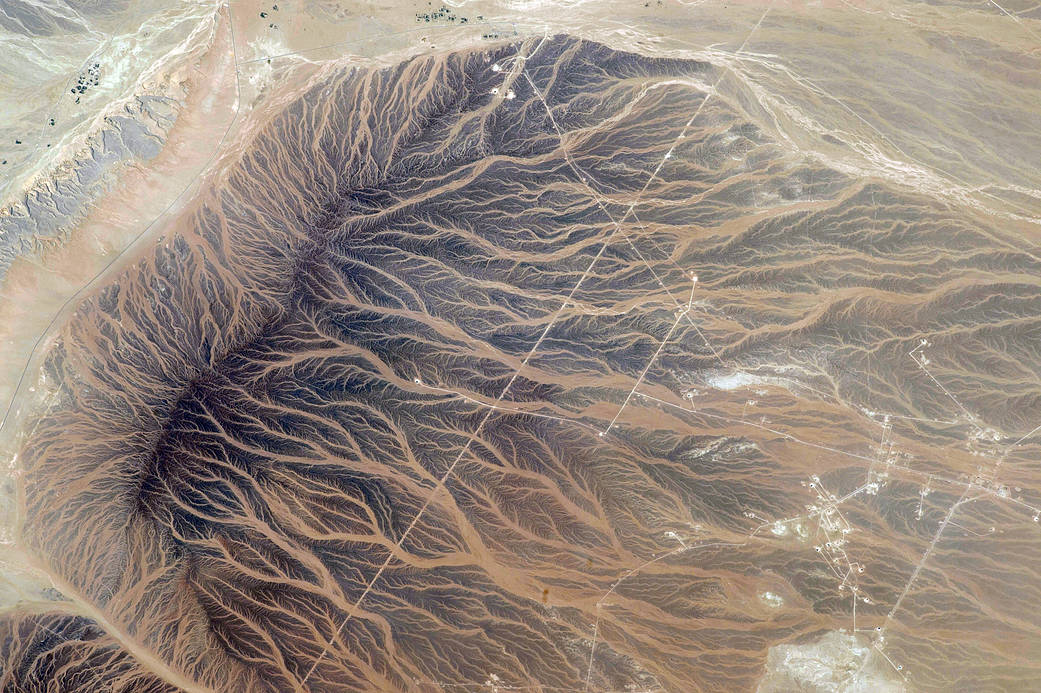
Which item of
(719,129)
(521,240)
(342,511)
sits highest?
(719,129)

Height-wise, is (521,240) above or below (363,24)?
below

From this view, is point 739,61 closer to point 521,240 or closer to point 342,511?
point 521,240

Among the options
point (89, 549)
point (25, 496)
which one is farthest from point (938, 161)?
point (25, 496)

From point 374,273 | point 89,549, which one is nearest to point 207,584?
point 89,549

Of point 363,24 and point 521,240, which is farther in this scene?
point 363,24

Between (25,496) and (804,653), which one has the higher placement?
(25,496)

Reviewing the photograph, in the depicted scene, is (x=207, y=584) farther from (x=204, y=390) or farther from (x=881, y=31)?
(x=881, y=31)
